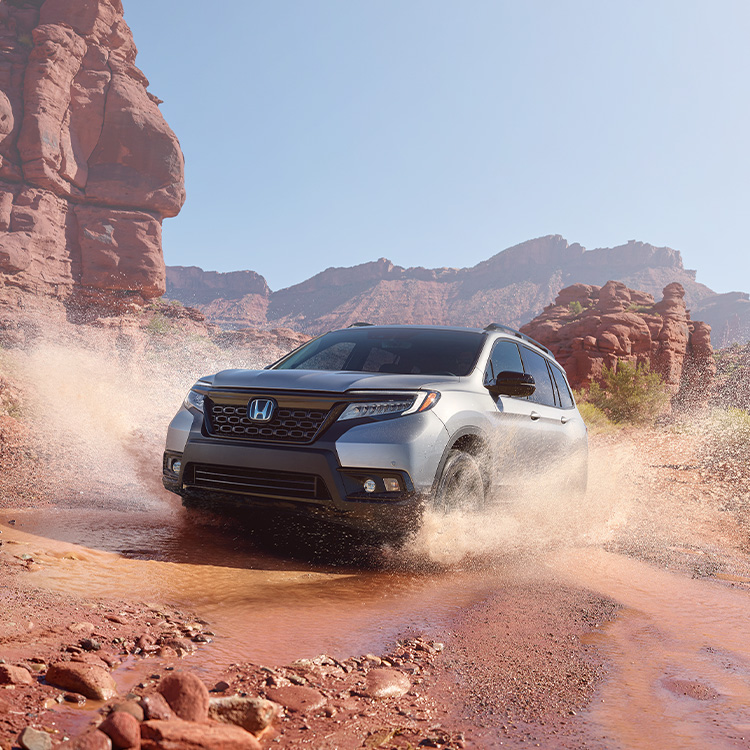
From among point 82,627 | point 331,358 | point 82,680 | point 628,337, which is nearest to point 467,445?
point 331,358

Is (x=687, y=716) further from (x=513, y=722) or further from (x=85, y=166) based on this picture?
(x=85, y=166)

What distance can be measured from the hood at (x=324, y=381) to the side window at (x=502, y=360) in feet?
2.52

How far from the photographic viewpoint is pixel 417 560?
4207 millimetres

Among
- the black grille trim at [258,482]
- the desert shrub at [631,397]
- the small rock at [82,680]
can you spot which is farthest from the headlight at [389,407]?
the desert shrub at [631,397]

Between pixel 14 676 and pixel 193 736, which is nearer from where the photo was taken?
pixel 193 736

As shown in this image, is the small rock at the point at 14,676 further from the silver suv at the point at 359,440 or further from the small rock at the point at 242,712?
the silver suv at the point at 359,440

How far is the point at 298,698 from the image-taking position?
1.98m

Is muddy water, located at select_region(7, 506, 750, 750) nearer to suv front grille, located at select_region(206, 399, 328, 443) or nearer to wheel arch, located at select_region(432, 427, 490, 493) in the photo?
wheel arch, located at select_region(432, 427, 490, 493)

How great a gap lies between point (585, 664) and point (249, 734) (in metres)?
1.60

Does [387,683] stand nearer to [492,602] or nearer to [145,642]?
[145,642]

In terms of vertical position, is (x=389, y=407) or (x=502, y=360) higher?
(x=502, y=360)

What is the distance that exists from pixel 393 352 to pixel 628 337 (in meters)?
41.8

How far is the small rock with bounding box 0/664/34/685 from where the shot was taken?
70.4 inches

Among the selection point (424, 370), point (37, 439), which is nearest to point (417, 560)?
point (424, 370)
